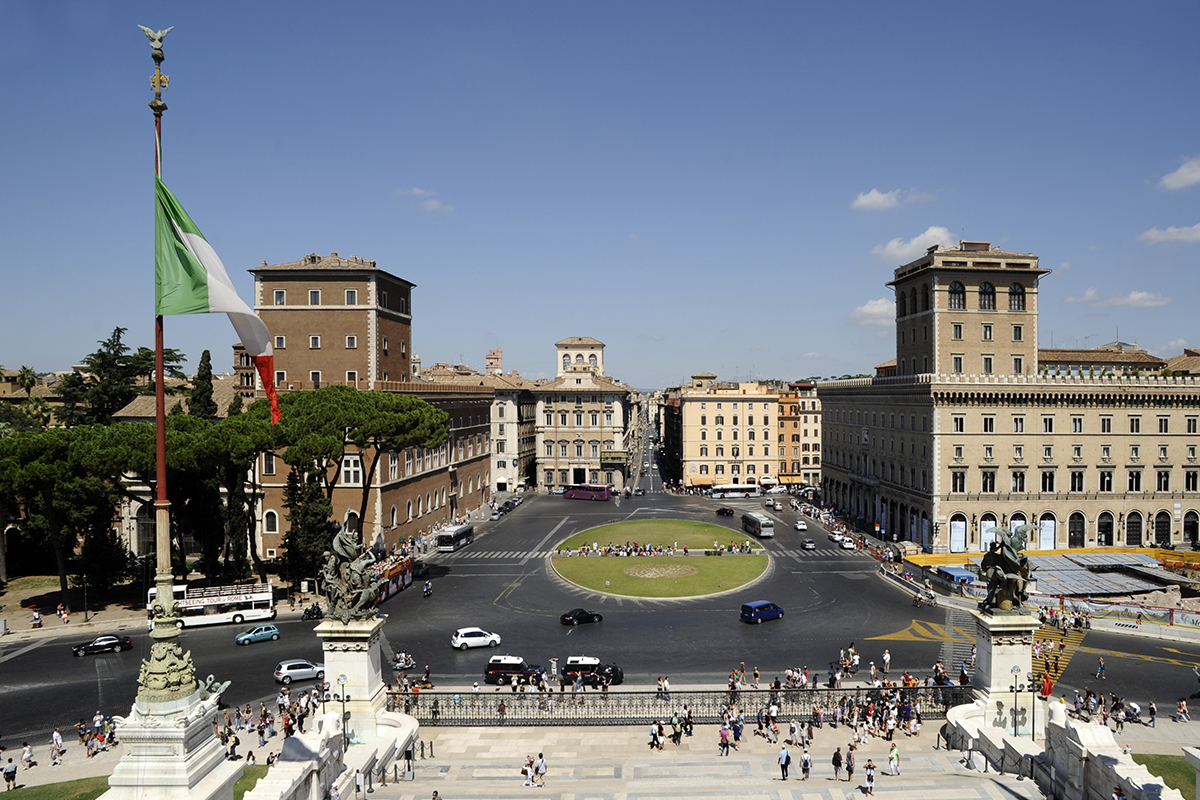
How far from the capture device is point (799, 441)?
359 feet

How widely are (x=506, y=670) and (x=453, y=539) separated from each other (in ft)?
105

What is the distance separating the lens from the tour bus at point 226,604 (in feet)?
144

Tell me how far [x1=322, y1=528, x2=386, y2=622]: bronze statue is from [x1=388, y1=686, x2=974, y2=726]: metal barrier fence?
6159 millimetres

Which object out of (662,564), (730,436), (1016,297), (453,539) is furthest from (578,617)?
(730,436)

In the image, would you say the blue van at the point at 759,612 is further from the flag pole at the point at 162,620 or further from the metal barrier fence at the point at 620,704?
the flag pole at the point at 162,620

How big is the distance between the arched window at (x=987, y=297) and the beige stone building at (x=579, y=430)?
48.7 metres

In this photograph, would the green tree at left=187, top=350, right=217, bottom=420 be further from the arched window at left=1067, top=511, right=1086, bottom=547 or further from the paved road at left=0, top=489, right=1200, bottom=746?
the arched window at left=1067, top=511, right=1086, bottom=547

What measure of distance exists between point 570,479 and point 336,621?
82.6 metres

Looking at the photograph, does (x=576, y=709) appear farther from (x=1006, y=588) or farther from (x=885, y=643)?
(x=885, y=643)

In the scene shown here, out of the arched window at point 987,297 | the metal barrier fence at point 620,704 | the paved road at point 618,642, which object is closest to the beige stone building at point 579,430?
the paved road at point 618,642

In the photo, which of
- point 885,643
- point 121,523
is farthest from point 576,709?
point 121,523

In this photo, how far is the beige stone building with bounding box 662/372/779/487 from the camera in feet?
347

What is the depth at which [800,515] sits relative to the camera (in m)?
85.8

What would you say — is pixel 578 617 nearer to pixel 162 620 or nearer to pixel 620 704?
pixel 620 704
